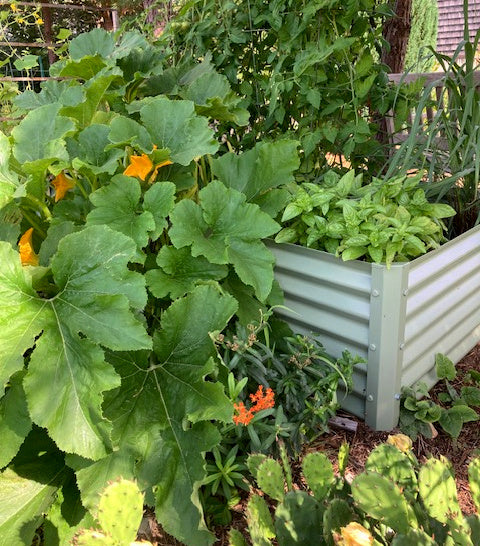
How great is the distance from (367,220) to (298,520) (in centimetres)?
103

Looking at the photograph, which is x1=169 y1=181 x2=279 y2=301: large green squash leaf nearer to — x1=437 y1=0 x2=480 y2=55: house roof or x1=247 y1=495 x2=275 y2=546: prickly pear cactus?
x1=247 y1=495 x2=275 y2=546: prickly pear cactus

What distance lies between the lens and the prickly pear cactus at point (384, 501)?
0.93m

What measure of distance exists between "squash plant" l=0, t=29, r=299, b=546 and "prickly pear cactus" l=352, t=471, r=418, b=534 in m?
0.44

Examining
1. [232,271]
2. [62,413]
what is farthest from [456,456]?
[62,413]

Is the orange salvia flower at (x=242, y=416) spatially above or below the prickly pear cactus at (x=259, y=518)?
below

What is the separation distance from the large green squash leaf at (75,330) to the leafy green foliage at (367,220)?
2.27ft

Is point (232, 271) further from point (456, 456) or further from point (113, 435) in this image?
point (456, 456)

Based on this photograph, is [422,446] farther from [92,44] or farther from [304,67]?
[92,44]

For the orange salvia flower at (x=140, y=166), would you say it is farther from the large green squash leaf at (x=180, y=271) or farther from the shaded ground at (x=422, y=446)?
the shaded ground at (x=422, y=446)

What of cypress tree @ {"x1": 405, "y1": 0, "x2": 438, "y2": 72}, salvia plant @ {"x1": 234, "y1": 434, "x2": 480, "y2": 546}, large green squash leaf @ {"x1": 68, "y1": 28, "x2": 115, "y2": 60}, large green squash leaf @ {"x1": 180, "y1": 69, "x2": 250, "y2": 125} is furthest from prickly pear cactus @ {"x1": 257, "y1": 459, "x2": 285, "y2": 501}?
cypress tree @ {"x1": 405, "y1": 0, "x2": 438, "y2": 72}

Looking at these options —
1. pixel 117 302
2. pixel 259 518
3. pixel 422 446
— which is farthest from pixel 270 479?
pixel 422 446

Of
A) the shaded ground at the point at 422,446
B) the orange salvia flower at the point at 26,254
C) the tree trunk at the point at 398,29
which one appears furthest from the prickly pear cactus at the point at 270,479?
the tree trunk at the point at 398,29

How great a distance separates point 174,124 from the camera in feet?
6.04

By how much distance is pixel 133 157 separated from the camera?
1.75 meters
